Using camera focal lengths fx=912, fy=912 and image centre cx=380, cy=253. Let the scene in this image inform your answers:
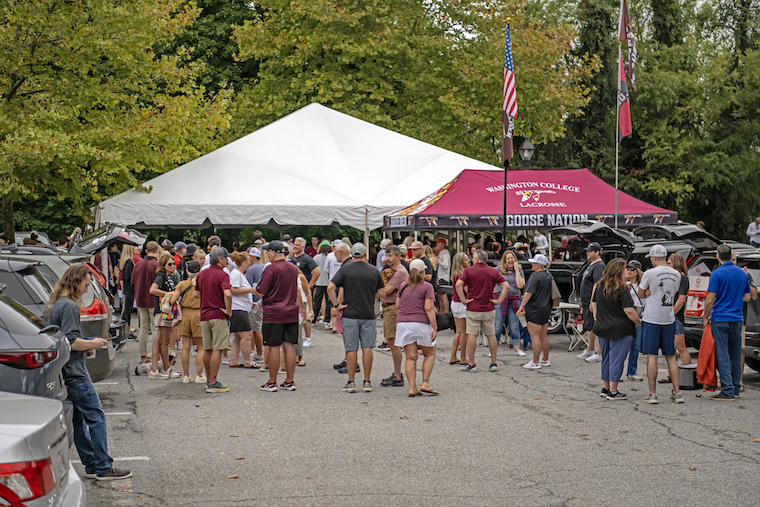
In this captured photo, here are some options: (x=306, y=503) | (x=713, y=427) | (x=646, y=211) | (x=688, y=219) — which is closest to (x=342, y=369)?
(x=713, y=427)

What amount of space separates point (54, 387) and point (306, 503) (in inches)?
76.2

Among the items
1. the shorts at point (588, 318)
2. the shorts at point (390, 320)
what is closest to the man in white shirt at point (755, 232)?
the shorts at point (588, 318)

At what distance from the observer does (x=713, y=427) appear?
9227mm

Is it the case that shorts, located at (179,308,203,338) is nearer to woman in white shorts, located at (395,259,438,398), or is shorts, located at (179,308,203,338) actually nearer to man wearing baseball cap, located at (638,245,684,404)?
woman in white shorts, located at (395,259,438,398)

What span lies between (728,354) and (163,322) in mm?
7332

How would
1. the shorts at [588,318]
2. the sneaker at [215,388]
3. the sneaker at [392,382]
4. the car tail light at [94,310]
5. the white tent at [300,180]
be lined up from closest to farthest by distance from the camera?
the car tail light at [94,310] → the sneaker at [215,388] → the sneaker at [392,382] → the shorts at [588,318] → the white tent at [300,180]

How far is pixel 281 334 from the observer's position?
11.6 meters

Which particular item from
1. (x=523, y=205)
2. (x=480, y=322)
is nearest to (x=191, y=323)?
(x=480, y=322)

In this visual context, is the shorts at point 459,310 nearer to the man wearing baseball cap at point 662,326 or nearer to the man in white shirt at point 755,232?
the man wearing baseball cap at point 662,326

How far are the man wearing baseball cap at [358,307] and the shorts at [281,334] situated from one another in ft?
2.08

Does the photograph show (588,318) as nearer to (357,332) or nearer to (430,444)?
(357,332)

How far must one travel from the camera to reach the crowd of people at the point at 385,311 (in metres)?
10.8

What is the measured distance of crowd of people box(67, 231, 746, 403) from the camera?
10.8 meters

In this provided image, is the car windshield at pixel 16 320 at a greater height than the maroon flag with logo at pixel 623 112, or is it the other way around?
the maroon flag with logo at pixel 623 112
